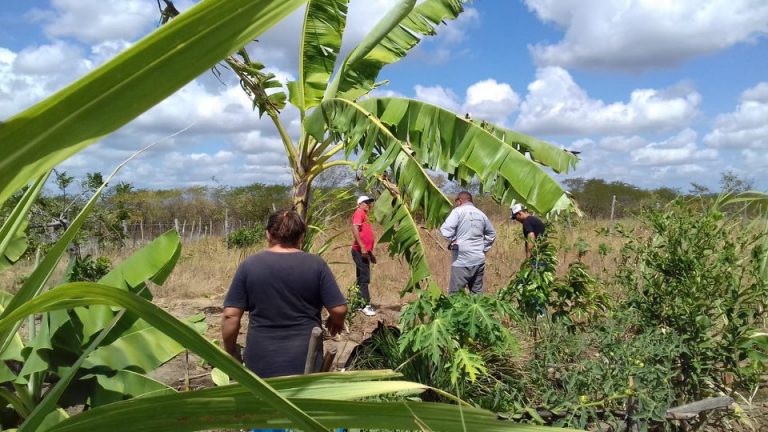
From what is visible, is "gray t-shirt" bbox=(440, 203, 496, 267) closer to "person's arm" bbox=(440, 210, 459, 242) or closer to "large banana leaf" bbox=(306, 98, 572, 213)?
"person's arm" bbox=(440, 210, 459, 242)

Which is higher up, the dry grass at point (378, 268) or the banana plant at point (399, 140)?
the banana plant at point (399, 140)

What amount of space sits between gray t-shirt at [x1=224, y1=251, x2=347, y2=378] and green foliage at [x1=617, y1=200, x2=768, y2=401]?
232 centimetres

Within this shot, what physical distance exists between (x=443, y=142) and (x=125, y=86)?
438 cm

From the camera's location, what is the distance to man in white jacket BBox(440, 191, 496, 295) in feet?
24.9

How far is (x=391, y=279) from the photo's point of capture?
12.2 meters

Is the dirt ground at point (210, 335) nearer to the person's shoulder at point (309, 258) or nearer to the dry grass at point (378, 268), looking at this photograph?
the dry grass at point (378, 268)

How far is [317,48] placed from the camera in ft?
19.0

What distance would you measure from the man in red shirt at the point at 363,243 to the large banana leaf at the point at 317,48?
8.20 ft

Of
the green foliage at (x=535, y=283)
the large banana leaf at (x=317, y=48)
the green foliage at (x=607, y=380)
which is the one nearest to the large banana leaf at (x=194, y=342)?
the green foliage at (x=607, y=380)

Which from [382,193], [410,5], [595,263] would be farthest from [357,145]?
[595,263]

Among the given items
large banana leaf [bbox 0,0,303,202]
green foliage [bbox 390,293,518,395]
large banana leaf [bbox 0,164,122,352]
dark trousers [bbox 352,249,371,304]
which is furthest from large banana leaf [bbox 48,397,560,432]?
dark trousers [bbox 352,249,371,304]

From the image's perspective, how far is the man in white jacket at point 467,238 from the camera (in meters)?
7.59

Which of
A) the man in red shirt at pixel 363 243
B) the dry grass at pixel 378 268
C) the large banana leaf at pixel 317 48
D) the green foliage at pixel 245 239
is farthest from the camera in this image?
the green foliage at pixel 245 239

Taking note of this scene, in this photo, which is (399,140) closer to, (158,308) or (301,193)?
(301,193)
